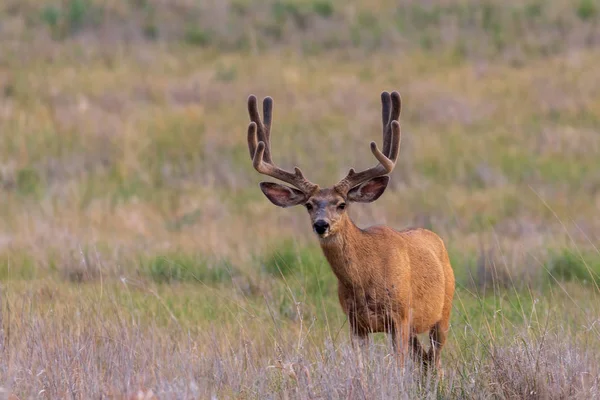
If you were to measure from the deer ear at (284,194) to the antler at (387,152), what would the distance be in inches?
9.5

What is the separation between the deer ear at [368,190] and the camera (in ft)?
25.1

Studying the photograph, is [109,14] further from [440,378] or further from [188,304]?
[440,378]

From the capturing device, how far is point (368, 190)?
7.70 metres

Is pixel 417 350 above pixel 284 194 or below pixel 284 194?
below

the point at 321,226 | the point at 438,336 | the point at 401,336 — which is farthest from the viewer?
the point at 438,336

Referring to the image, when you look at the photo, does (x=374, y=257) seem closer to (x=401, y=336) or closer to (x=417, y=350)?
(x=401, y=336)

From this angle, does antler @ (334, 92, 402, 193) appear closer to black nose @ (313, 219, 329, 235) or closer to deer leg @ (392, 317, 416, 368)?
black nose @ (313, 219, 329, 235)

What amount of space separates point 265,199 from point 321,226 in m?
8.73

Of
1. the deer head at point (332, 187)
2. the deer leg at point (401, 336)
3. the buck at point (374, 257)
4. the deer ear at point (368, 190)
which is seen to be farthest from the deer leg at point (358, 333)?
the deer ear at point (368, 190)

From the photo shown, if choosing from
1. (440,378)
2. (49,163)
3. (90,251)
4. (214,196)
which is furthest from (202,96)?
(440,378)

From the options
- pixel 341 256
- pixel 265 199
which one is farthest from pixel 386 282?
pixel 265 199

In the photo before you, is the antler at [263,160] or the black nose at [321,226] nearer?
the black nose at [321,226]

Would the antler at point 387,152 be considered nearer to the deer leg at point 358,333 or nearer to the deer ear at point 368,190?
the deer ear at point 368,190

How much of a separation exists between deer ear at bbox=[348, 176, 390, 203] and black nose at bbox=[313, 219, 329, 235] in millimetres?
441
